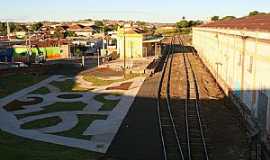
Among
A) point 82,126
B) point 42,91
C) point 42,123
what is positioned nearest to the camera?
point 82,126

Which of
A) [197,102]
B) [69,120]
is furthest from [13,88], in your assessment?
[197,102]

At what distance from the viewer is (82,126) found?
86.7 ft

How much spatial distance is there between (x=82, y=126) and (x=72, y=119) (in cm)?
224

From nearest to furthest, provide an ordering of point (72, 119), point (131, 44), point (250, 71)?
point (250, 71), point (72, 119), point (131, 44)

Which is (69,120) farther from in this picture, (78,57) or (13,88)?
(78,57)

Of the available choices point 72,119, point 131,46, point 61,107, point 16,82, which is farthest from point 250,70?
point 131,46

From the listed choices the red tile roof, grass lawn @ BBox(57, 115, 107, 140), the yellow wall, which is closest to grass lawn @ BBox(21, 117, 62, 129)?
grass lawn @ BBox(57, 115, 107, 140)

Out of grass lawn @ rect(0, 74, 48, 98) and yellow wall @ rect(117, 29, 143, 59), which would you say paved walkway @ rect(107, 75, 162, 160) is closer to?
grass lawn @ rect(0, 74, 48, 98)

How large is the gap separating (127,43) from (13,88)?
32.2 m

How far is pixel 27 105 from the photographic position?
33531mm

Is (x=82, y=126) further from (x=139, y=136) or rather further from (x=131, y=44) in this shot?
(x=131, y=44)

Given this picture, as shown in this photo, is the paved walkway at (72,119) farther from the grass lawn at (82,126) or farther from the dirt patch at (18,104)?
the dirt patch at (18,104)

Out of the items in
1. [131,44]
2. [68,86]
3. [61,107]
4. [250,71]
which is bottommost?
[61,107]

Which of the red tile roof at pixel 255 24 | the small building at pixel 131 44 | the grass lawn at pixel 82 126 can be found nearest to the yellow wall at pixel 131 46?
the small building at pixel 131 44
